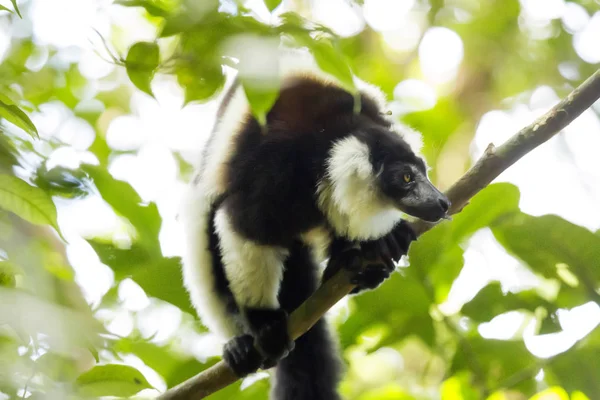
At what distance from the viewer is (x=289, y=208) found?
2.65 metres

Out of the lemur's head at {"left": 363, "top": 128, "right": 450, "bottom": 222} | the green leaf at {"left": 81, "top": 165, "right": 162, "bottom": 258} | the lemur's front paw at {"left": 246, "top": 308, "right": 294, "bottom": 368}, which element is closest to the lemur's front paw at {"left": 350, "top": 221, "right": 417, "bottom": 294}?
the lemur's head at {"left": 363, "top": 128, "right": 450, "bottom": 222}

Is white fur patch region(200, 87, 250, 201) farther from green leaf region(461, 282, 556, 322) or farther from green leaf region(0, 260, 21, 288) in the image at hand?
green leaf region(0, 260, 21, 288)

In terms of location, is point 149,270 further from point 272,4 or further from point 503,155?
point 272,4

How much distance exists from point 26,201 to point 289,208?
165cm

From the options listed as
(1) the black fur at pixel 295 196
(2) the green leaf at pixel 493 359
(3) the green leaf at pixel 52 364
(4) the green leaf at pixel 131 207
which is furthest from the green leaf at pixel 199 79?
(2) the green leaf at pixel 493 359

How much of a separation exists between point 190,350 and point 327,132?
1.18 m

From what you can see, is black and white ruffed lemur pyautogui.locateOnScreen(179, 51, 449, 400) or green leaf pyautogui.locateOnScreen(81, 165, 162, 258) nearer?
green leaf pyautogui.locateOnScreen(81, 165, 162, 258)

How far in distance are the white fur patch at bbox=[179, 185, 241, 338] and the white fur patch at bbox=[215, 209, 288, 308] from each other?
192 mm

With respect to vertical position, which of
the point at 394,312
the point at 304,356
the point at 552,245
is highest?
the point at 552,245

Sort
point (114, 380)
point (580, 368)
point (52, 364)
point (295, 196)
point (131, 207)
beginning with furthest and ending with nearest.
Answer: point (295, 196)
point (131, 207)
point (580, 368)
point (114, 380)
point (52, 364)

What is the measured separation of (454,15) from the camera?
516 centimetres

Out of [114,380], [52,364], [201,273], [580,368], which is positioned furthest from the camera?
[201,273]

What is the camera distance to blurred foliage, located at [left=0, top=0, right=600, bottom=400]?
0.93 meters

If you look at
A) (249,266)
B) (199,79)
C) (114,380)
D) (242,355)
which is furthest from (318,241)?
(199,79)
